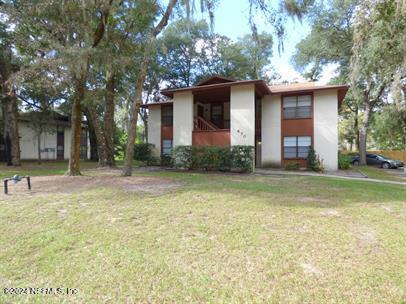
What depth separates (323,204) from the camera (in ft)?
20.3

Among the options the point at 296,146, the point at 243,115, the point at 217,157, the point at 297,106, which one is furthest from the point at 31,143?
the point at 297,106

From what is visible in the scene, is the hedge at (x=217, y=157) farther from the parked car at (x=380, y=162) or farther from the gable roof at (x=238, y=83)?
the parked car at (x=380, y=162)

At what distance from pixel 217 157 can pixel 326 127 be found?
7545 mm

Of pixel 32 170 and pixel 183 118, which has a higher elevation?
pixel 183 118

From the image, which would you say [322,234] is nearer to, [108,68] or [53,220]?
[53,220]

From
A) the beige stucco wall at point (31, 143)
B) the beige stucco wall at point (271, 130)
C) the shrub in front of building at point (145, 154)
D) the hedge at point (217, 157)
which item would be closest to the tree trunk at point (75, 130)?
the hedge at point (217, 157)

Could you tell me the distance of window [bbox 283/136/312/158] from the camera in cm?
1644

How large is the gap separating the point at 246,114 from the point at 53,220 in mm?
12211

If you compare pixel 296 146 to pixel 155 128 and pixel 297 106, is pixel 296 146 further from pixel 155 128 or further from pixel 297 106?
pixel 155 128

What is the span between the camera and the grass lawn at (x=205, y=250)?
2.80m

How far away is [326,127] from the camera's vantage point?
52.4 feet

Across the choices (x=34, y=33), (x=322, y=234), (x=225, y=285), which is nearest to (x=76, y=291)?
(x=225, y=285)

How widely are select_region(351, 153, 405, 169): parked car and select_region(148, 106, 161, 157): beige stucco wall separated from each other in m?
18.7

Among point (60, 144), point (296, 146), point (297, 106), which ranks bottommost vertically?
point (296, 146)
